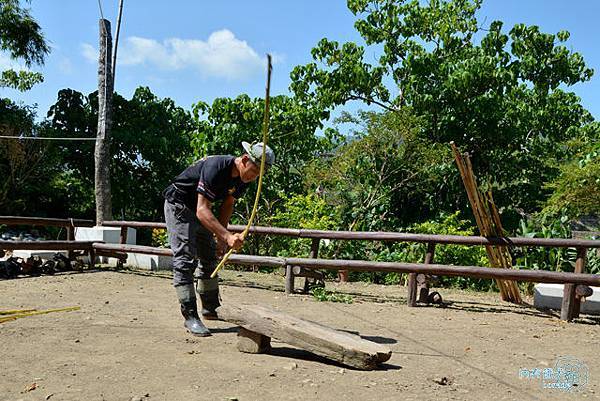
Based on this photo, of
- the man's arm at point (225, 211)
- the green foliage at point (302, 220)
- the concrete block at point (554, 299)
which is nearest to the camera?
the man's arm at point (225, 211)

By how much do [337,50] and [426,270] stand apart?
8.36 metres

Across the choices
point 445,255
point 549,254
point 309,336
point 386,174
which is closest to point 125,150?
point 386,174

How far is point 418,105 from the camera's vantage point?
12398mm

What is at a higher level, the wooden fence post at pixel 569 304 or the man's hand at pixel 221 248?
the man's hand at pixel 221 248

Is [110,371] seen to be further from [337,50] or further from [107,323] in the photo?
[337,50]

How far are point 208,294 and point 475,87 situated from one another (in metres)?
8.85

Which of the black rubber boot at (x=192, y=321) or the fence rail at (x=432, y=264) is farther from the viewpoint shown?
the fence rail at (x=432, y=264)

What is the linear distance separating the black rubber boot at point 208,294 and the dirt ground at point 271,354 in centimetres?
14

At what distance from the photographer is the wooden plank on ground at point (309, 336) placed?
3.93m

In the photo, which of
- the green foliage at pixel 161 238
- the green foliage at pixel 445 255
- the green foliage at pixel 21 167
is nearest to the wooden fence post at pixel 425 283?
the green foliage at pixel 445 255

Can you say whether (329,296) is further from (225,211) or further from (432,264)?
(225,211)

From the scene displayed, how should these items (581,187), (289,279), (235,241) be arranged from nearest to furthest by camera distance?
1. (235,241)
2. (289,279)
3. (581,187)

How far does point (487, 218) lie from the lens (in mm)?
6859

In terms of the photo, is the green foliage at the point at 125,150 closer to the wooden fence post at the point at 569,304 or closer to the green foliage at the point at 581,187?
the green foliage at the point at 581,187
